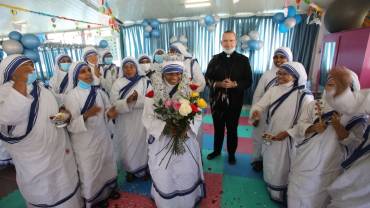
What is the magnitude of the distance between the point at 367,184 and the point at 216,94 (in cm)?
195

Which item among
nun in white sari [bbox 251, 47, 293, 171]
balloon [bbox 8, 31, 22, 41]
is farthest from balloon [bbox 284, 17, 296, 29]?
balloon [bbox 8, 31, 22, 41]

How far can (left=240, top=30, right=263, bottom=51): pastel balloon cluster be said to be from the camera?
5734 millimetres

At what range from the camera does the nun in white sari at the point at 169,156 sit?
2.10 m

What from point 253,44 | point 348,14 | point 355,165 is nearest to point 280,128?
point 355,165

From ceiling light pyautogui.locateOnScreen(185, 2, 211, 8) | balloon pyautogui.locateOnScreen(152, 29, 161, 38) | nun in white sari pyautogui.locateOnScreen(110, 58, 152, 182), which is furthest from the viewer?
balloon pyautogui.locateOnScreen(152, 29, 161, 38)

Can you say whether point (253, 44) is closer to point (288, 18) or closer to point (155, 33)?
point (288, 18)

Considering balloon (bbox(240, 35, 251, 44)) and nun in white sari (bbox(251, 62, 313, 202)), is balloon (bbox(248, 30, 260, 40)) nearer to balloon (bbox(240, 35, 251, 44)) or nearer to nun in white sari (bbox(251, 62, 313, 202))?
balloon (bbox(240, 35, 251, 44))

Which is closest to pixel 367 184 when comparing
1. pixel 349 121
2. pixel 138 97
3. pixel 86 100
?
pixel 349 121

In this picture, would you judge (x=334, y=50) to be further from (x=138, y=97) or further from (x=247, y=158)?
(x=138, y=97)

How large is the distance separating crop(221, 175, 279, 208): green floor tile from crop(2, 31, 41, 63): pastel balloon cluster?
3686mm

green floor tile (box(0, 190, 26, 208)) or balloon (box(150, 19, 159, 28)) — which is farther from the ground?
balloon (box(150, 19, 159, 28))

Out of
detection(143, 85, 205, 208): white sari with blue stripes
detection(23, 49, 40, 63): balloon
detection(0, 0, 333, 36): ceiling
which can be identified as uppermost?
detection(0, 0, 333, 36): ceiling

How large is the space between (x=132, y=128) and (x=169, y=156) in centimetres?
95

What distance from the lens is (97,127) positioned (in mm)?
2354
